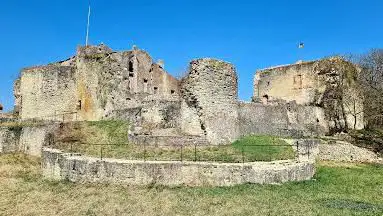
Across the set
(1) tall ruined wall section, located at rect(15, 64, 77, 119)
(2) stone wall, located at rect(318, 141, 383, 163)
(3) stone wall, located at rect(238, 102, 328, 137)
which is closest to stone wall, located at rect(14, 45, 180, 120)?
(1) tall ruined wall section, located at rect(15, 64, 77, 119)

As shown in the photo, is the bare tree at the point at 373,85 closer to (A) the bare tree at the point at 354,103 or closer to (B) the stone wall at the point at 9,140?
(A) the bare tree at the point at 354,103

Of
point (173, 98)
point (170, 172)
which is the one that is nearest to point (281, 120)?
point (173, 98)

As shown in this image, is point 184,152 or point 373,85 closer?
point 184,152

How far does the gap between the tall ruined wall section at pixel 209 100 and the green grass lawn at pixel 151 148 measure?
1.14m

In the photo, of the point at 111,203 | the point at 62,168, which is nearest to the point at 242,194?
the point at 111,203

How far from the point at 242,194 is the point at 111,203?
498cm

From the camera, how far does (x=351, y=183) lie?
68.7ft

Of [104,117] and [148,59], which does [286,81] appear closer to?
[148,59]

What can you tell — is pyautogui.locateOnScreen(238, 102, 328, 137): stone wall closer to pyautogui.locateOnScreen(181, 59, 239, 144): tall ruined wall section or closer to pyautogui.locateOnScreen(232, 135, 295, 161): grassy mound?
pyautogui.locateOnScreen(232, 135, 295, 161): grassy mound

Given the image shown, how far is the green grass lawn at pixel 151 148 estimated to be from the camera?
21.5 m

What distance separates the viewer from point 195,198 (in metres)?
17.2

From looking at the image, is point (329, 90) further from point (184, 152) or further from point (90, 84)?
point (184, 152)

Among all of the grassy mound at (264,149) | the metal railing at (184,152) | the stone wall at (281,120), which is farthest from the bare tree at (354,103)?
the metal railing at (184,152)

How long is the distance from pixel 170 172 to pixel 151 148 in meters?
3.73
